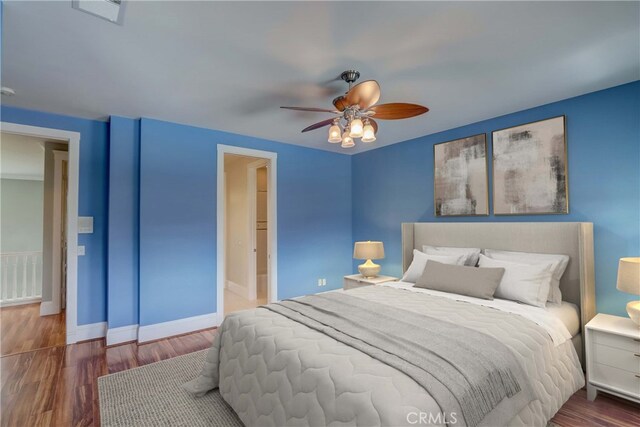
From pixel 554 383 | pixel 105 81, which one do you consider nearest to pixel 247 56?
pixel 105 81

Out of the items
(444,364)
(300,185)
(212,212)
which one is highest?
(300,185)

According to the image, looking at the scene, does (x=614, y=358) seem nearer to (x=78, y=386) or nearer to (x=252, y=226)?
(x=78, y=386)

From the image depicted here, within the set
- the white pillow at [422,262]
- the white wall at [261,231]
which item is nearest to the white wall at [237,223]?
the white wall at [261,231]

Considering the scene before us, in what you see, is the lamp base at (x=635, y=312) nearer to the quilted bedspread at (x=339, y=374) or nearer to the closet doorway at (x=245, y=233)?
the quilted bedspread at (x=339, y=374)

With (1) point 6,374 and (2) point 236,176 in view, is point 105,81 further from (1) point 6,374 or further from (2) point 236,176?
(2) point 236,176


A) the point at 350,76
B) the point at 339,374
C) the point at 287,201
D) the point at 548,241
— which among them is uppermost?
the point at 350,76

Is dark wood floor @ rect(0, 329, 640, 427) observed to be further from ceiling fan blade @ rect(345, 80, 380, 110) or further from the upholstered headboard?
ceiling fan blade @ rect(345, 80, 380, 110)

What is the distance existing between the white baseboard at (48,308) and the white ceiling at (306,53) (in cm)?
299

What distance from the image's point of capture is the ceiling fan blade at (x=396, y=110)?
7.23 feet

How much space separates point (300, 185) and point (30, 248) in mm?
6693

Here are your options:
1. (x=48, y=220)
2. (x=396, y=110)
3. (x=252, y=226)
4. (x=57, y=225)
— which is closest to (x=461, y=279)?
(x=396, y=110)

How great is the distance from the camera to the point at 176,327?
3.54 meters

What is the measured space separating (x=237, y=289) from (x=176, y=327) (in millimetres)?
2017

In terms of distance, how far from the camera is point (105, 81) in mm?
2482
